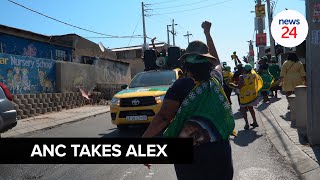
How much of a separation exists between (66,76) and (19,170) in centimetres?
1315

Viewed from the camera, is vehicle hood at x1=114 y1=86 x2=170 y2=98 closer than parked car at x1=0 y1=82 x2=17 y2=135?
No

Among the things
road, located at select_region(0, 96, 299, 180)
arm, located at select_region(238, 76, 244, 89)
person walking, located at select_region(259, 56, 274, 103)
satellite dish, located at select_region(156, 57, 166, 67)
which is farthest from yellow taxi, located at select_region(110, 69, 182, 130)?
person walking, located at select_region(259, 56, 274, 103)

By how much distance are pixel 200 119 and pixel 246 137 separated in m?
6.05

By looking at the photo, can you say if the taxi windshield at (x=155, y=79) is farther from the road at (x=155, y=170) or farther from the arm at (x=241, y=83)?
the road at (x=155, y=170)

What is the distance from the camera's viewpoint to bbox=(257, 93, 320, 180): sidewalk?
5.31 m

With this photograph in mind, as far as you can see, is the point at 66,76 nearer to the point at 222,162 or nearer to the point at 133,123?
the point at 133,123

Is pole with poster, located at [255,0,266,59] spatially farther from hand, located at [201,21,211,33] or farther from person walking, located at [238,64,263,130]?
hand, located at [201,21,211,33]

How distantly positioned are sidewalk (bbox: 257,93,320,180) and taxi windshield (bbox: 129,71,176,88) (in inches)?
114

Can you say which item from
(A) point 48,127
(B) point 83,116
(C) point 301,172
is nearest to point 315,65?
(C) point 301,172

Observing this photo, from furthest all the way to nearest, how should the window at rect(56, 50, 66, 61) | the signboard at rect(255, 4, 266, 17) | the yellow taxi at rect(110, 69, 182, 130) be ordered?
the signboard at rect(255, 4, 266, 17) < the window at rect(56, 50, 66, 61) < the yellow taxi at rect(110, 69, 182, 130)

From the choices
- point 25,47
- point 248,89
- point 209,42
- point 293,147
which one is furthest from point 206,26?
point 25,47

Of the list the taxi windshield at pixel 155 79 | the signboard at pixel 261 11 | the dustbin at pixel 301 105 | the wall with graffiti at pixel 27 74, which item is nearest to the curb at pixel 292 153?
the dustbin at pixel 301 105

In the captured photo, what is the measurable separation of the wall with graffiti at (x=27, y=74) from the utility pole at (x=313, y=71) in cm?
1142

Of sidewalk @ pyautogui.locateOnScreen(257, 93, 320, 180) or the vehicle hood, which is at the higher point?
the vehicle hood
